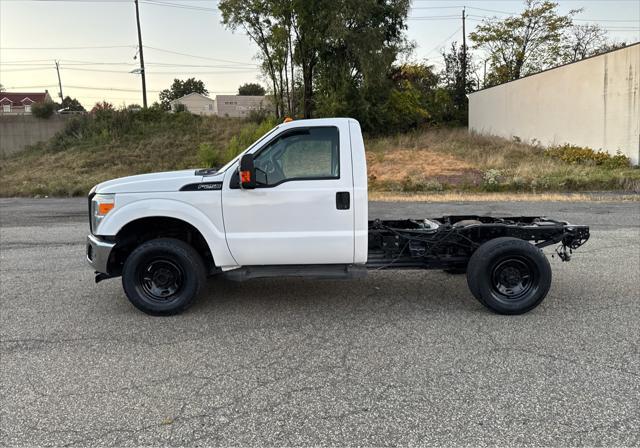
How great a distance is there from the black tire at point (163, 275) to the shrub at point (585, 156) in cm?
2103

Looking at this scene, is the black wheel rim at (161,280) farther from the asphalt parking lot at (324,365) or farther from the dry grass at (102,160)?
the dry grass at (102,160)

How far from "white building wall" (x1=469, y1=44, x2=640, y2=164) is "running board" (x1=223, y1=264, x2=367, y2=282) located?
2072cm

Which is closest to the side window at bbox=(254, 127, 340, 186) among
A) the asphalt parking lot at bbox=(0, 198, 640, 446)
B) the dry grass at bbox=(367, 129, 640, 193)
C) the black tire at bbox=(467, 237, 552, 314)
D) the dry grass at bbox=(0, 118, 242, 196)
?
the asphalt parking lot at bbox=(0, 198, 640, 446)

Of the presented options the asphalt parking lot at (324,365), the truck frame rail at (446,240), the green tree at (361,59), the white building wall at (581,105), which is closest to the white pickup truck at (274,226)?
the truck frame rail at (446,240)

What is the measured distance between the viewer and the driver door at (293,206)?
5324 millimetres

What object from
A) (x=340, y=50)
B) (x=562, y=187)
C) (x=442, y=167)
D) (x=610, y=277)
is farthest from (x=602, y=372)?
(x=340, y=50)

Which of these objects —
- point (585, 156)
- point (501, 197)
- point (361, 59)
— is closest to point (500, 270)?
point (501, 197)

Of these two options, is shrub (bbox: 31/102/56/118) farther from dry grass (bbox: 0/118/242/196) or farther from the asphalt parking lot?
the asphalt parking lot

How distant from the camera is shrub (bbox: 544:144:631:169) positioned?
70.5 feet

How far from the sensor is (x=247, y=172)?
512cm

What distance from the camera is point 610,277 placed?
6.82m

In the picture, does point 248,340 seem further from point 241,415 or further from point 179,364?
point 241,415

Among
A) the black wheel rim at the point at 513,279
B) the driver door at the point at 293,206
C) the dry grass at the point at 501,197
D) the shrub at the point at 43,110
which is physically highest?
the shrub at the point at 43,110

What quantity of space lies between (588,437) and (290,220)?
3.27 metres
